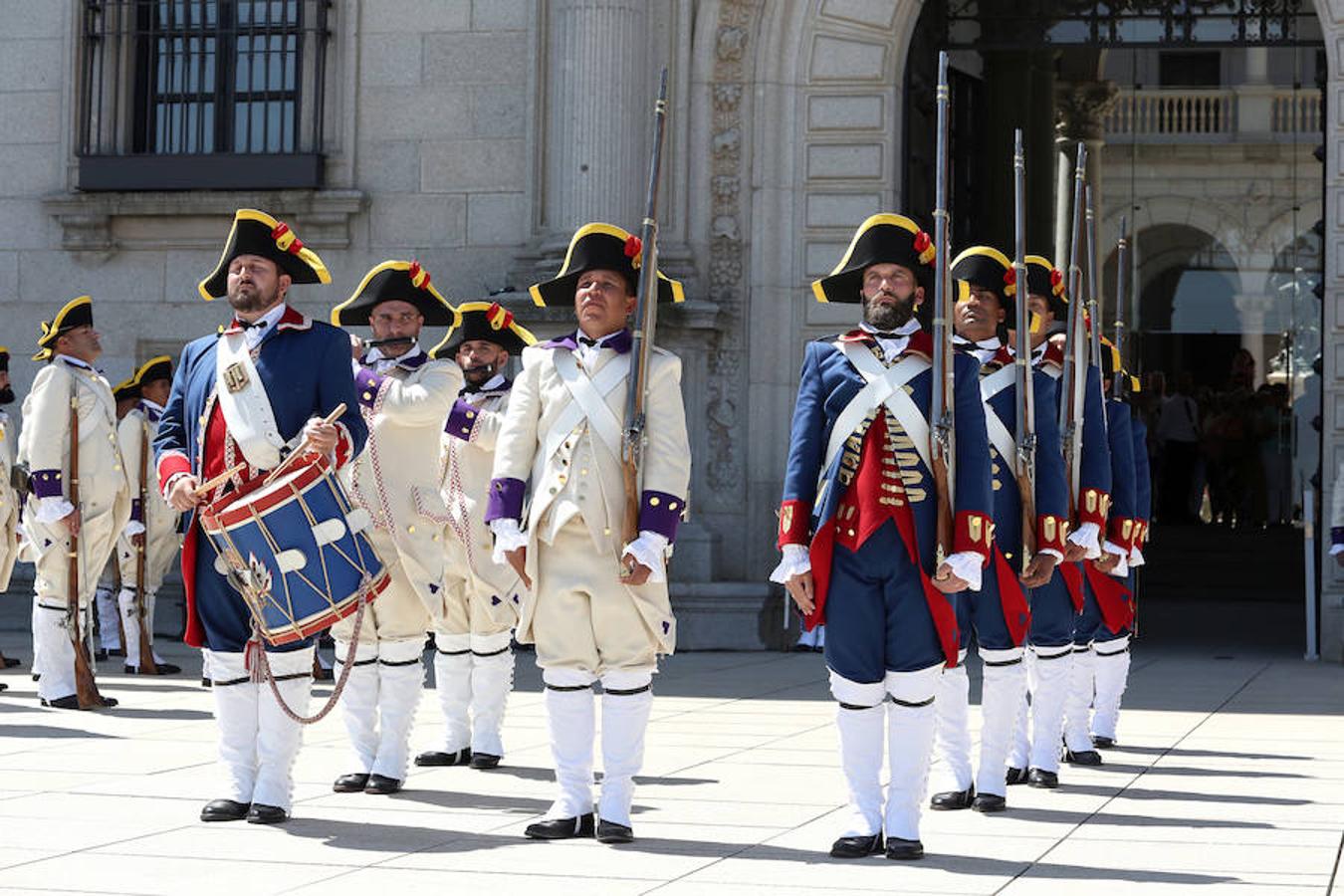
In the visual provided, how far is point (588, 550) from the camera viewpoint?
310 inches

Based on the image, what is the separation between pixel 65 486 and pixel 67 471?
0.28 feet

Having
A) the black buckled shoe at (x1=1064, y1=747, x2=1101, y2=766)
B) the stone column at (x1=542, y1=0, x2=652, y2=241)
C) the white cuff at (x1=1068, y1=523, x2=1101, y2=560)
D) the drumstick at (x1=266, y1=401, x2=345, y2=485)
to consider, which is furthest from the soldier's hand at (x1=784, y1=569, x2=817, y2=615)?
the stone column at (x1=542, y1=0, x2=652, y2=241)

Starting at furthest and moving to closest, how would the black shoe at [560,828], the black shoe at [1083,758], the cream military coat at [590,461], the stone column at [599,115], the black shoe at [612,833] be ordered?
the stone column at [599,115], the black shoe at [1083,758], the cream military coat at [590,461], the black shoe at [560,828], the black shoe at [612,833]

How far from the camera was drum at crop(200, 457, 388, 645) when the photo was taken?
791 centimetres

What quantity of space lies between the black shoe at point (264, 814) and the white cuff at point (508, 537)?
3.83 ft

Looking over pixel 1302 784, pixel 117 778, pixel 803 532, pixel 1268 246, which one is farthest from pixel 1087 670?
pixel 1268 246

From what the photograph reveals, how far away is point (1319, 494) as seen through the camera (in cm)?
1689

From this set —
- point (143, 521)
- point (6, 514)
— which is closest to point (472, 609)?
point (6, 514)

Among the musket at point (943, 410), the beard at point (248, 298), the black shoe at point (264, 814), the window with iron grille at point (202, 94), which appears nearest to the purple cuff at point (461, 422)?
the beard at point (248, 298)

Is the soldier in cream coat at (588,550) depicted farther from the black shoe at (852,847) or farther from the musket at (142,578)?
the musket at (142,578)

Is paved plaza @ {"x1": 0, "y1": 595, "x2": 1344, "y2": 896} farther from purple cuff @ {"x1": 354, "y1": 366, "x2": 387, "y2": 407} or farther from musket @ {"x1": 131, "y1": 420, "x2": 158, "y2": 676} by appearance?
musket @ {"x1": 131, "y1": 420, "x2": 158, "y2": 676}

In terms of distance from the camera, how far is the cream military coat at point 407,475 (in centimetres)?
929

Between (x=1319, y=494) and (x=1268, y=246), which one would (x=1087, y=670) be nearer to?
(x=1319, y=494)

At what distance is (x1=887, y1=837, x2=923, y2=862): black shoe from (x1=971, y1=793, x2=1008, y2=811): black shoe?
50.1 inches
